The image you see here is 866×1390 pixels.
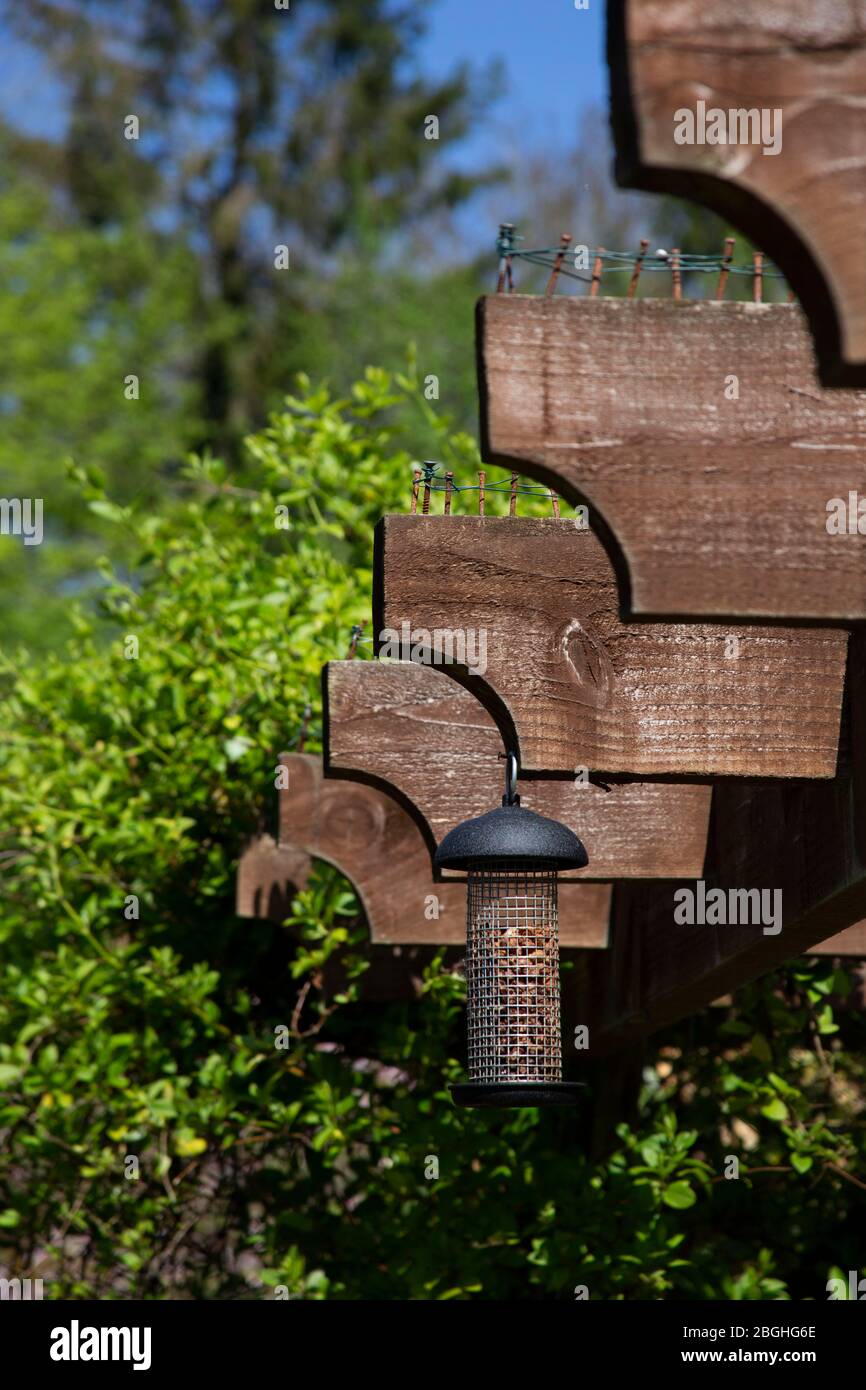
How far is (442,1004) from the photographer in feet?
14.7

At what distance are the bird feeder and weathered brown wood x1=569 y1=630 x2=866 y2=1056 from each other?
1.04ft

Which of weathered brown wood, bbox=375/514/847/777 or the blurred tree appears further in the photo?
the blurred tree

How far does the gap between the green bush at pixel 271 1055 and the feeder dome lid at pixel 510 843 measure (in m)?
1.47


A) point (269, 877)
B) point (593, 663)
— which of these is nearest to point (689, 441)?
point (593, 663)

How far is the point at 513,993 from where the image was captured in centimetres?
325

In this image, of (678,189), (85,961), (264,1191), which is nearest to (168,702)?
(85,961)

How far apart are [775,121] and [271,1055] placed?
361 centimetres

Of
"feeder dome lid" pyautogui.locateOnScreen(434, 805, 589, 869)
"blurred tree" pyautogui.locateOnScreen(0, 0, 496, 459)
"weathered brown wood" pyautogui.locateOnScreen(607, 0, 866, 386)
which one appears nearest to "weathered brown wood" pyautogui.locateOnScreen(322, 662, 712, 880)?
"feeder dome lid" pyautogui.locateOnScreen(434, 805, 589, 869)

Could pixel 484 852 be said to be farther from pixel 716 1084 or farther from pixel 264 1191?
pixel 264 1191

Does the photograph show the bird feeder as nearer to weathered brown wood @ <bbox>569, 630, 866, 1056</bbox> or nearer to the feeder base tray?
the feeder base tray

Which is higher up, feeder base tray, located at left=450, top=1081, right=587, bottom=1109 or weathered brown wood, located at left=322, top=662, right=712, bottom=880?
weathered brown wood, located at left=322, top=662, right=712, bottom=880

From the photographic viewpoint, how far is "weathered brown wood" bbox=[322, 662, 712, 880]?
3.38m

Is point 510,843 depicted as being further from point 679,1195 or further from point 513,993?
point 679,1195

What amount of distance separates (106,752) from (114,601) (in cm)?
50
